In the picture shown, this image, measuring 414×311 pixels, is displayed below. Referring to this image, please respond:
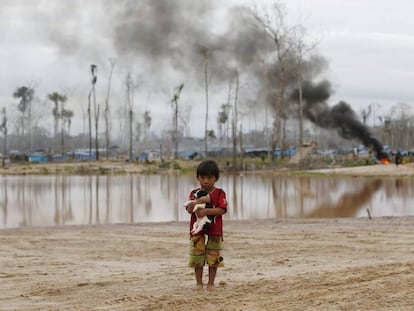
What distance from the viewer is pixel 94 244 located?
13227mm

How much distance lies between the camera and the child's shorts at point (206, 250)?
7.00 m

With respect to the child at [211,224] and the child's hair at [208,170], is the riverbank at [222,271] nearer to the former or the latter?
the child at [211,224]

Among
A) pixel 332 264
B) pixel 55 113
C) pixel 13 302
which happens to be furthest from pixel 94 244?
pixel 55 113

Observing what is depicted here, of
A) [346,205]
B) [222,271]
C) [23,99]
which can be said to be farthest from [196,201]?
[23,99]

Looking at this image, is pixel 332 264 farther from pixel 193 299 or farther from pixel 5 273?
pixel 5 273

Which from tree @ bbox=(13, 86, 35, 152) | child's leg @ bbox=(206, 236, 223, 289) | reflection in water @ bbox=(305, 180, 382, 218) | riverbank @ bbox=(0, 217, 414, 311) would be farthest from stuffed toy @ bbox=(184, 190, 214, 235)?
tree @ bbox=(13, 86, 35, 152)

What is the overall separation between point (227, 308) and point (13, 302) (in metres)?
2.11

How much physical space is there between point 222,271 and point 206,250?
169 cm

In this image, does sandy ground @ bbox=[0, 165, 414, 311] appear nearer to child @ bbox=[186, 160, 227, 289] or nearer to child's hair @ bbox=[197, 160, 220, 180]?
child @ bbox=[186, 160, 227, 289]

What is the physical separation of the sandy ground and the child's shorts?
28 centimetres

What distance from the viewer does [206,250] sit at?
7.04 metres

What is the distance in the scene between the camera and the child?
6.88 meters

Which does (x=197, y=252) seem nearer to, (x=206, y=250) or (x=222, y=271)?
(x=206, y=250)

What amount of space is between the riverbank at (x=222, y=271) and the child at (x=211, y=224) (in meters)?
0.29
